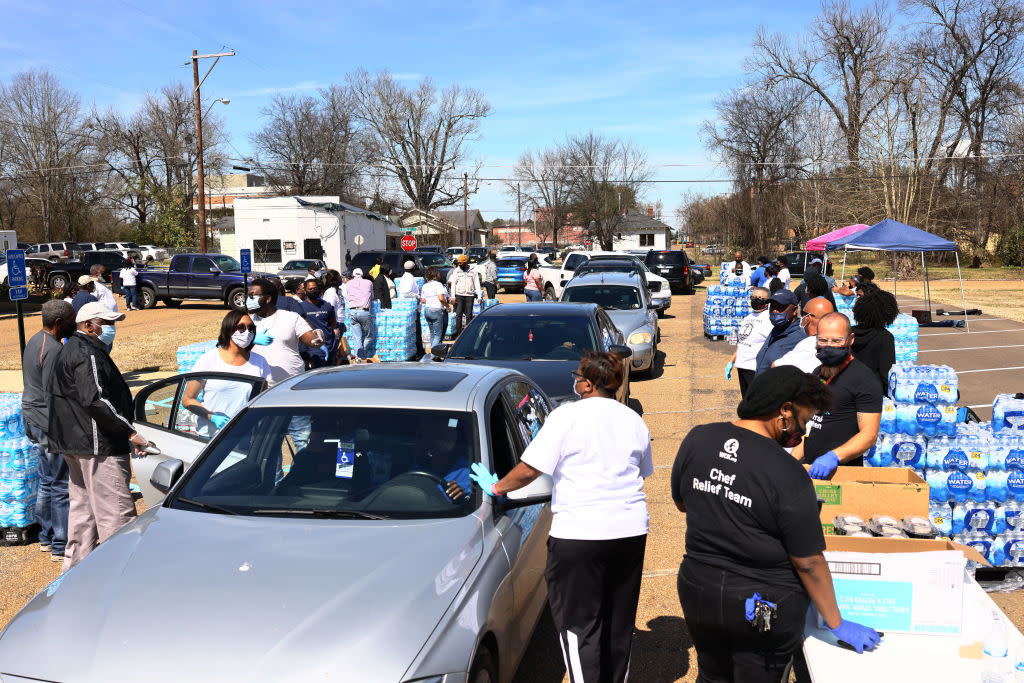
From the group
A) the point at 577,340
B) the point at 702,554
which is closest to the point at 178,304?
the point at 577,340

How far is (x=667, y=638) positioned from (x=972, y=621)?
1884mm

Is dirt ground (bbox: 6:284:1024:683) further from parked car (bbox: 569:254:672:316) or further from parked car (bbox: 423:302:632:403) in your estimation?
parked car (bbox: 569:254:672:316)

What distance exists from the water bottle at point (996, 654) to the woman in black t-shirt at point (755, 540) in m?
0.65

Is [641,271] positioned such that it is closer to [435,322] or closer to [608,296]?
[608,296]

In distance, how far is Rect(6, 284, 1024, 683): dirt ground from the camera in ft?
14.8

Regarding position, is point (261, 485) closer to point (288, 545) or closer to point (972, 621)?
point (288, 545)

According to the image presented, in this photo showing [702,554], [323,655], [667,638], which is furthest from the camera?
[667,638]

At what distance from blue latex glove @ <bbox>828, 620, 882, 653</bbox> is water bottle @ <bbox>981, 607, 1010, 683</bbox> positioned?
53 centimetres

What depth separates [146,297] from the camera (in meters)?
29.2

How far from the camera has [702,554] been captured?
2.99 m

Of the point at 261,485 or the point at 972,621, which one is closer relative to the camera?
the point at 972,621

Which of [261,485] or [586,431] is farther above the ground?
[586,431]

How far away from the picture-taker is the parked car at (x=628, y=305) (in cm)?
1325

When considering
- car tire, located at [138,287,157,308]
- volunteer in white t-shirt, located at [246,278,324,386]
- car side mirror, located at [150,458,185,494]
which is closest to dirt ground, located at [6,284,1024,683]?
car side mirror, located at [150,458,185,494]
